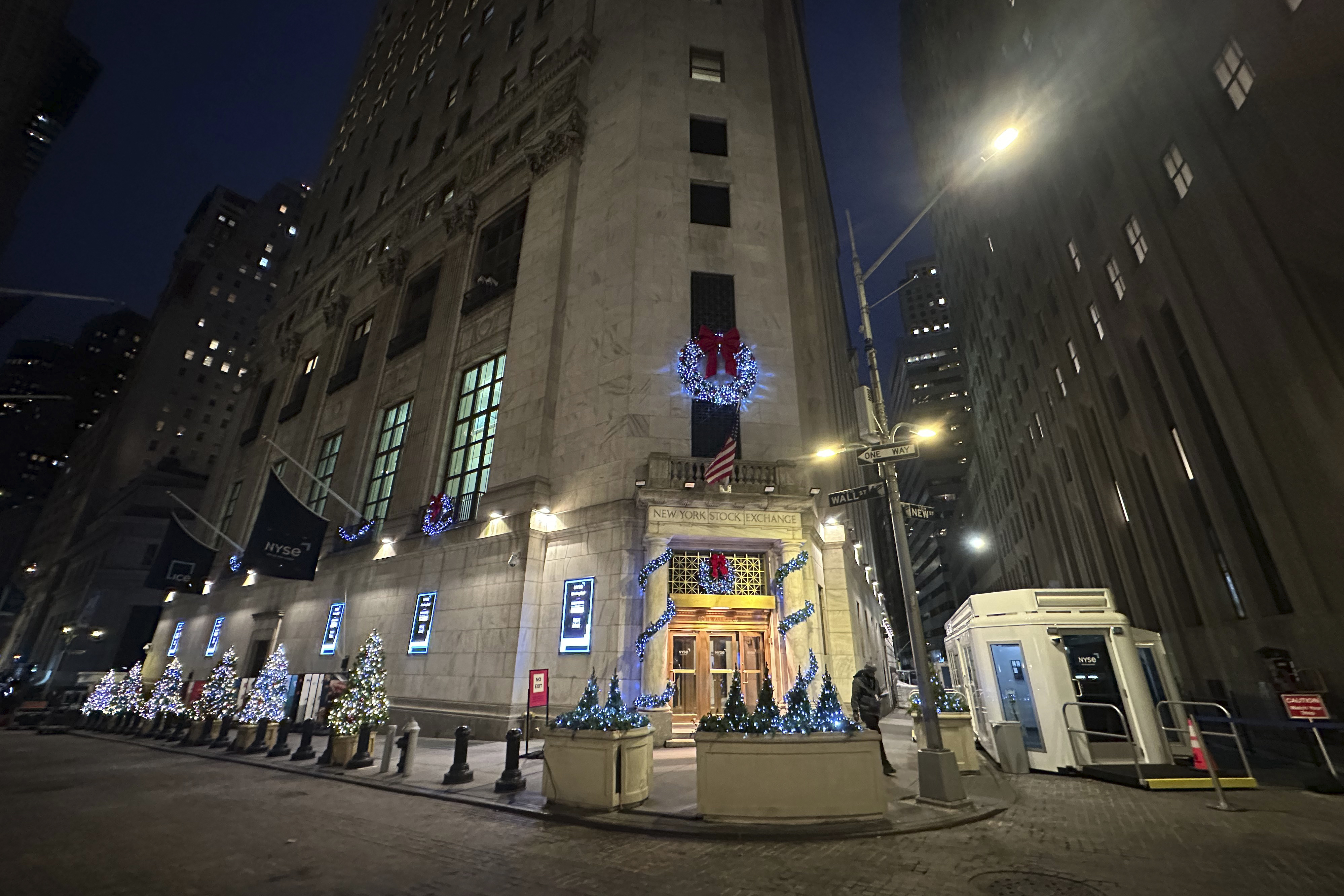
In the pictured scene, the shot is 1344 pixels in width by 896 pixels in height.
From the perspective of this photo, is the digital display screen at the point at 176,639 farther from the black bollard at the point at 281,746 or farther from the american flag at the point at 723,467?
the american flag at the point at 723,467

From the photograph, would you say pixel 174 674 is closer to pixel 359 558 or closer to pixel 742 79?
pixel 359 558

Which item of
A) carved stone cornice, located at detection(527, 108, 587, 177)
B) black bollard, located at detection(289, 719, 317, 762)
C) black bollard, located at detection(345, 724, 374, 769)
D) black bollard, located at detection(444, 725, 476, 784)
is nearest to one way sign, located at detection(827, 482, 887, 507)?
black bollard, located at detection(444, 725, 476, 784)

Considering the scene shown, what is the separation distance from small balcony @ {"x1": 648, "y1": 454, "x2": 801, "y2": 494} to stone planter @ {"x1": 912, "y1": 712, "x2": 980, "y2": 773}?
7.12 metres

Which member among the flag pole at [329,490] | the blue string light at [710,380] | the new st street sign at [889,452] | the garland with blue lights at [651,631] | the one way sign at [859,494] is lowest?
the garland with blue lights at [651,631]

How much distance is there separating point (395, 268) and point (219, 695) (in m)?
23.0

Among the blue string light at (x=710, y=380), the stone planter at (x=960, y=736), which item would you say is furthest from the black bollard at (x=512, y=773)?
the blue string light at (x=710, y=380)

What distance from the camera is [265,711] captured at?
669 inches

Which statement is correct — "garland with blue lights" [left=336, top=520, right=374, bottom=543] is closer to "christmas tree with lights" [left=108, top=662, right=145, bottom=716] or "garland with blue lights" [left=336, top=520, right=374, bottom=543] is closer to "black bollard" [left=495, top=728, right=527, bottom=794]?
"christmas tree with lights" [left=108, top=662, right=145, bottom=716]

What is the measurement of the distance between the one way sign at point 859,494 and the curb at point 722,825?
4903 millimetres

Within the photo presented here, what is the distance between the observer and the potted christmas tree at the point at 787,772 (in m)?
7.89

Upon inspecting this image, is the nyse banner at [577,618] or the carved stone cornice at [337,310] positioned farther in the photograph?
the carved stone cornice at [337,310]

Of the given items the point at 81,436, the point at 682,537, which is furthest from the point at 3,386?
the point at 682,537

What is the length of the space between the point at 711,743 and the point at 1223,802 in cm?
818

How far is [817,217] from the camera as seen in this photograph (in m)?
34.5
